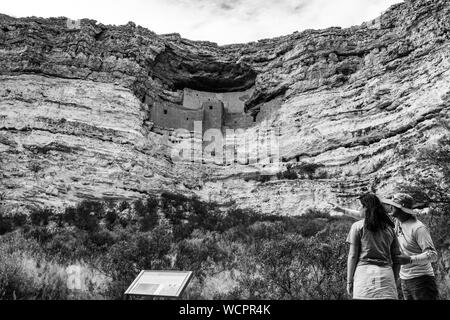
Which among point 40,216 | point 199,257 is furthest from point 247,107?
point 199,257

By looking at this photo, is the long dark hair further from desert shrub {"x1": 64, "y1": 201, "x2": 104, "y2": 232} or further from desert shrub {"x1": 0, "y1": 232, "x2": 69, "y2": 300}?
desert shrub {"x1": 64, "y1": 201, "x2": 104, "y2": 232}

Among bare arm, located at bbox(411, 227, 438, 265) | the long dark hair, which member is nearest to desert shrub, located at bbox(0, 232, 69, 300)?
the long dark hair

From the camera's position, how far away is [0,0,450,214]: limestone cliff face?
17.7m

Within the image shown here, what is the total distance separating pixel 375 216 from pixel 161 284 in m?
2.27

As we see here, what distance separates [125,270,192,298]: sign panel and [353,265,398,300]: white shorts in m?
1.71

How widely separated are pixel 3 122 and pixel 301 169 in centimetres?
1259

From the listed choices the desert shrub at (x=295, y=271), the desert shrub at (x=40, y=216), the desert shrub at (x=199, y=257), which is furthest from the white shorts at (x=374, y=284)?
the desert shrub at (x=40, y=216)

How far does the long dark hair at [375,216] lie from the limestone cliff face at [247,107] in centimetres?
1261

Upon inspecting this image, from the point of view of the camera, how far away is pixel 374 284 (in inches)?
159

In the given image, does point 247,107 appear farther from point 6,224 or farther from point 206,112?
point 6,224

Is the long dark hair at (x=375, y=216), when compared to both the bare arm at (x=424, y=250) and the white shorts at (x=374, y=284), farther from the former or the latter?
the bare arm at (x=424, y=250)

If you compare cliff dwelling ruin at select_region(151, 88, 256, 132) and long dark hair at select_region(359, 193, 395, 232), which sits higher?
cliff dwelling ruin at select_region(151, 88, 256, 132)

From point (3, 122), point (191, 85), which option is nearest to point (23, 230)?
point (3, 122)
